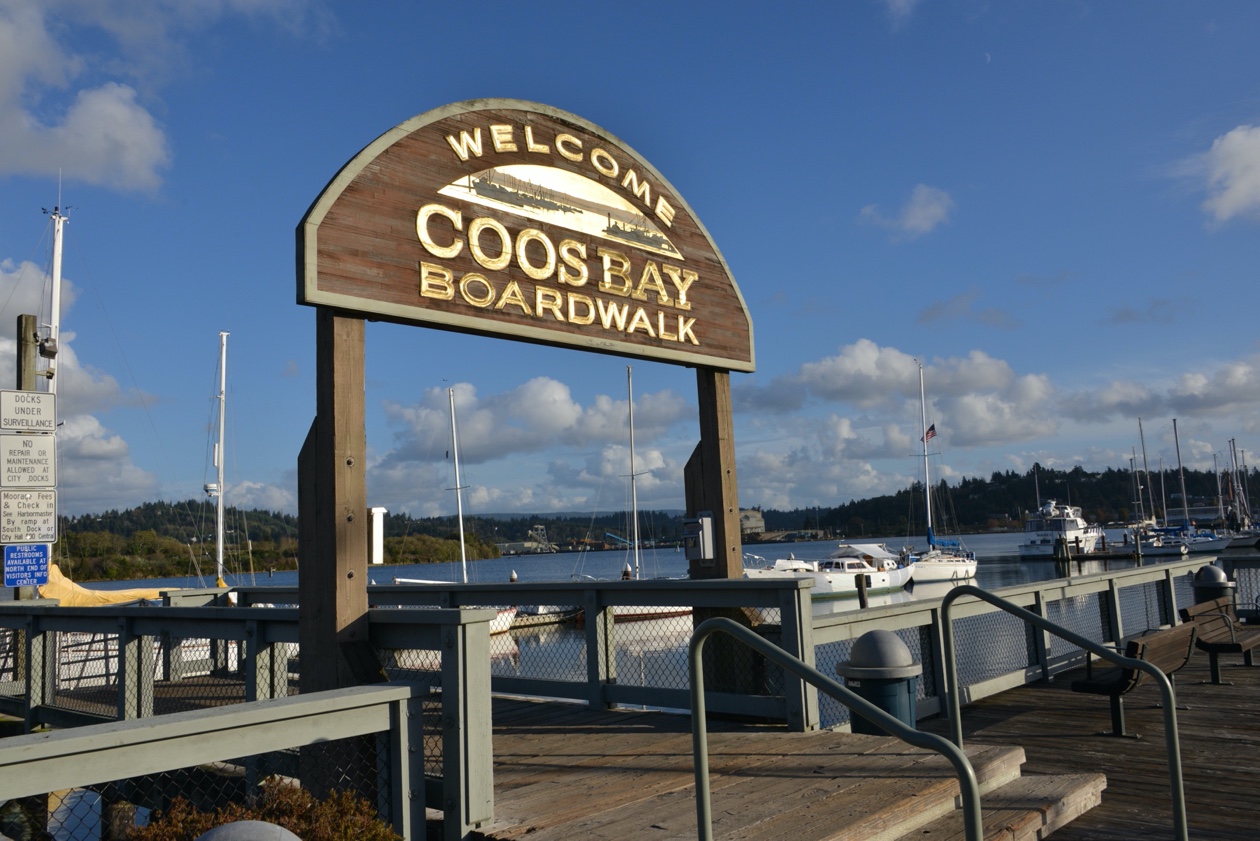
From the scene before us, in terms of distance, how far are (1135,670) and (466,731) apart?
16.2ft

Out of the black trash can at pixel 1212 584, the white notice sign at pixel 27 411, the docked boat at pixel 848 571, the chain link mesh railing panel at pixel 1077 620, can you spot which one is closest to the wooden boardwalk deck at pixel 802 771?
the chain link mesh railing panel at pixel 1077 620

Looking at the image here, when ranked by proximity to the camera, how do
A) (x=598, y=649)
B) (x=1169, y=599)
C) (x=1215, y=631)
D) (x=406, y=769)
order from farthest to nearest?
(x=1169, y=599), (x=1215, y=631), (x=598, y=649), (x=406, y=769)

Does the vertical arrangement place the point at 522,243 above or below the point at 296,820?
above

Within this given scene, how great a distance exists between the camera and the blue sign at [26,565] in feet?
39.3

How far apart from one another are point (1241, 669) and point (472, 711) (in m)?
9.21

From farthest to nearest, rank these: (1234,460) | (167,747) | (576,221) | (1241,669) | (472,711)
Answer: (1234,460) < (1241,669) < (576,221) < (472,711) < (167,747)

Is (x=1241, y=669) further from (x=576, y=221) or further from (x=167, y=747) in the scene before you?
(x=167, y=747)

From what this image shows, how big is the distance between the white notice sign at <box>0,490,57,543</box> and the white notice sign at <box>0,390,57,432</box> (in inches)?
30.2

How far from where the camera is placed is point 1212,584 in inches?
493

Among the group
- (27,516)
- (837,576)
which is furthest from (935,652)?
(837,576)

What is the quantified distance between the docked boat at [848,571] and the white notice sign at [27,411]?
121ft

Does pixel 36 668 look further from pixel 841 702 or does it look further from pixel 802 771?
pixel 841 702

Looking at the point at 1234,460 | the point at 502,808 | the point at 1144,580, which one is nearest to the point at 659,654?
the point at 1144,580

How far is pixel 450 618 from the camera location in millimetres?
4652
